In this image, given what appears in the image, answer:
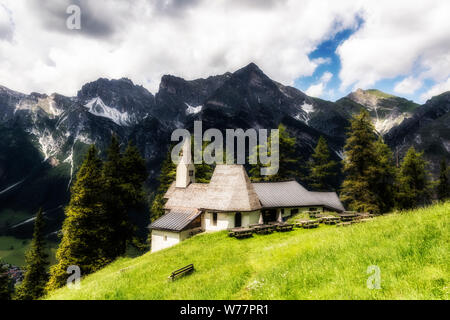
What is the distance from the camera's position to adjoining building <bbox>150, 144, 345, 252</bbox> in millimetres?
33781

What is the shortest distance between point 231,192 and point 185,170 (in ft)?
35.2

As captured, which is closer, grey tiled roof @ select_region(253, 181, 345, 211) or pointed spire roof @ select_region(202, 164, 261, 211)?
pointed spire roof @ select_region(202, 164, 261, 211)

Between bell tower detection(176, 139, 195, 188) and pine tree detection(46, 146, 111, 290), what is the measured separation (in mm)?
12424

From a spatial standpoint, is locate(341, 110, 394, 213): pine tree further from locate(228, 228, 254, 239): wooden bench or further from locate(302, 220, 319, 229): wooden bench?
locate(228, 228, 254, 239): wooden bench

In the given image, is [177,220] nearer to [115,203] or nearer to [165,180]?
[115,203]

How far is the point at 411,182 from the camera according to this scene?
49.6 metres

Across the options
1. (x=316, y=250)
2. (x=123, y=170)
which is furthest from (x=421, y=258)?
(x=123, y=170)

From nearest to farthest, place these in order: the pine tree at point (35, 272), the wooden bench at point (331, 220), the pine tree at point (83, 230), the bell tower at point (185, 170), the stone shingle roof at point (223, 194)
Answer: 1. the pine tree at point (83, 230)
2. the wooden bench at point (331, 220)
3. the stone shingle roof at point (223, 194)
4. the pine tree at point (35, 272)
5. the bell tower at point (185, 170)

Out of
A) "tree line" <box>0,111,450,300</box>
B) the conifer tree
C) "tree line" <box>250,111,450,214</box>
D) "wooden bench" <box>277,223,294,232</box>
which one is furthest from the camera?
"tree line" <box>250,111,450,214</box>

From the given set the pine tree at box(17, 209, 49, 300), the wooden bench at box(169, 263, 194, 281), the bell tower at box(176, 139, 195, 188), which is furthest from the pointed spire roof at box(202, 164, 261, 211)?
the pine tree at box(17, 209, 49, 300)

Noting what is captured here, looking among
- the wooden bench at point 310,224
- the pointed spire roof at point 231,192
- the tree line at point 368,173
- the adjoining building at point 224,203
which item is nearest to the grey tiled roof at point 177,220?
the adjoining building at point 224,203

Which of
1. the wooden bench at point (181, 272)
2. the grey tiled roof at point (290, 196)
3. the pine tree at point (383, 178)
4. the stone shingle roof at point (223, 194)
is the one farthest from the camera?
the pine tree at point (383, 178)

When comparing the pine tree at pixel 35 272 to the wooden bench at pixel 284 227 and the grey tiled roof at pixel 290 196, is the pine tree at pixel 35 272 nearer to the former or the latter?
the grey tiled roof at pixel 290 196

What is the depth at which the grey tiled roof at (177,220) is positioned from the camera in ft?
111
